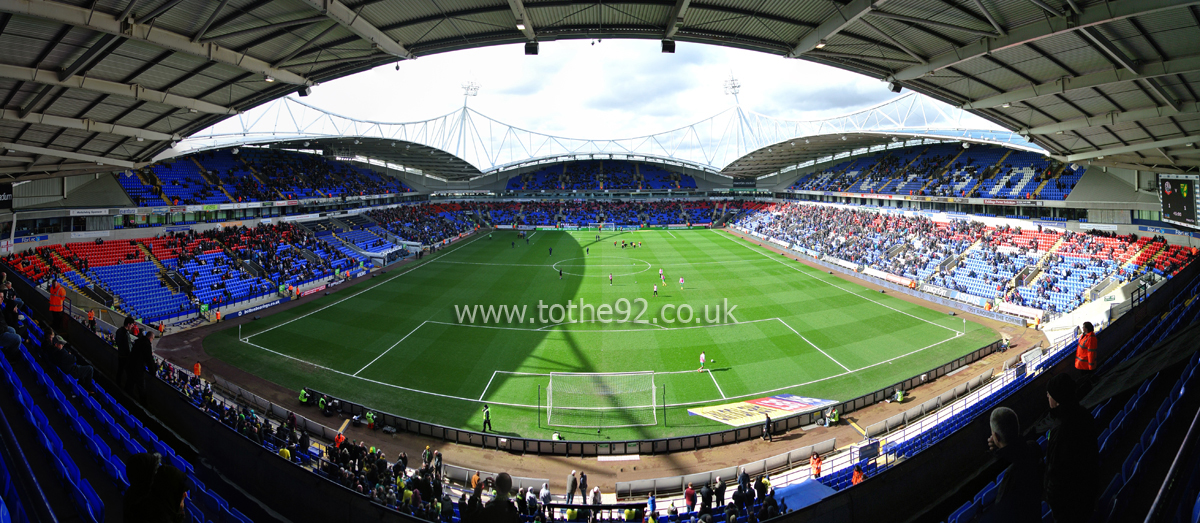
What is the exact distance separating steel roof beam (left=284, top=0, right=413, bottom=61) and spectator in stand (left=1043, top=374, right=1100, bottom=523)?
46.5ft

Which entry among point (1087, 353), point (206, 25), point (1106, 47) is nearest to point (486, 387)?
point (206, 25)

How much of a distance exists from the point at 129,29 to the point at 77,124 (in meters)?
10.5

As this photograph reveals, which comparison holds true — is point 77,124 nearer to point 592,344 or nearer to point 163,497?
point 163,497

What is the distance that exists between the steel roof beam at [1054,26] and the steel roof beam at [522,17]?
12.0m

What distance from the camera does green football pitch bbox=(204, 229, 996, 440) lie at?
63.5 ft

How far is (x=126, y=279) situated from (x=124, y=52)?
24542 mm

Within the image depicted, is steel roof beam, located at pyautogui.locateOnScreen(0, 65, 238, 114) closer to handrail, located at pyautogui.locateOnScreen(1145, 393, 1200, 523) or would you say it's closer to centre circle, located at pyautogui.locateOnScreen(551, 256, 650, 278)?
handrail, located at pyautogui.locateOnScreen(1145, 393, 1200, 523)

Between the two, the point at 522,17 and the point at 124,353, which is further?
the point at 522,17

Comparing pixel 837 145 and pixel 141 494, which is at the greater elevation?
pixel 837 145

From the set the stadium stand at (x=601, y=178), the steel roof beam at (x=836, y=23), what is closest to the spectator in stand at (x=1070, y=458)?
the steel roof beam at (x=836, y=23)

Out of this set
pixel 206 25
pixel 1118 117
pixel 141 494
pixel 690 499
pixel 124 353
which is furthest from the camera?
pixel 1118 117

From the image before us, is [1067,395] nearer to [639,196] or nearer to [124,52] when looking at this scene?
[124,52]

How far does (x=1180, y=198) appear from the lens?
66.4ft

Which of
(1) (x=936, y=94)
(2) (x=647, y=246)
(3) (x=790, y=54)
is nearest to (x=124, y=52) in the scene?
(3) (x=790, y=54)
